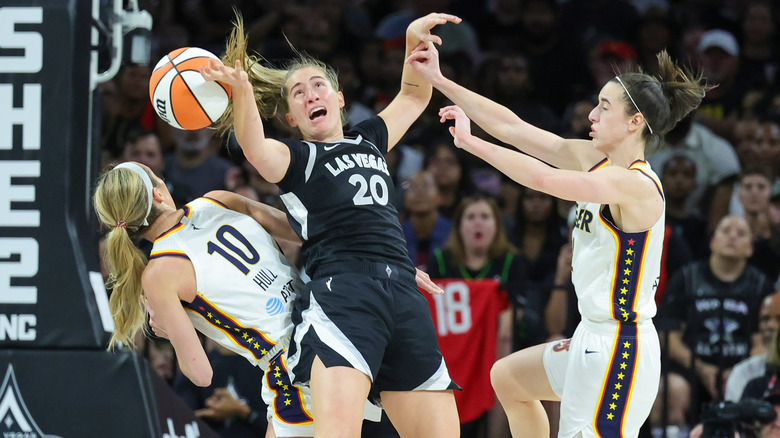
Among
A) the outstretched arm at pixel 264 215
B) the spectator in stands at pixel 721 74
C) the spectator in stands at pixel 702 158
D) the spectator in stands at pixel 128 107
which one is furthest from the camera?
the spectator in stands at pixel 721 74

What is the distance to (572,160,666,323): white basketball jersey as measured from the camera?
4.08m

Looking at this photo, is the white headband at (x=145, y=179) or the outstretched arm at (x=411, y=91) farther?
the outstretched arm at (x=411, y=91)

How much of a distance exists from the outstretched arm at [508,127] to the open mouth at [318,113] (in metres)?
0.55

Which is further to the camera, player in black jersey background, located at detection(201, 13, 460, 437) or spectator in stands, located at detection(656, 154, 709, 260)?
spectator in stands, located at detection(656, 154, 709, 260)

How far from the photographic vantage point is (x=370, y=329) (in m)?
3.96

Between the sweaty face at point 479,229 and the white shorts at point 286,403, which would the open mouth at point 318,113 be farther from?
the sweaty face at point 479,229

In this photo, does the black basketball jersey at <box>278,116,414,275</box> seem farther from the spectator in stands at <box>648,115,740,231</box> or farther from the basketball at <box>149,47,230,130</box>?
the spectator in stands at <box>648,115,740,231</box>

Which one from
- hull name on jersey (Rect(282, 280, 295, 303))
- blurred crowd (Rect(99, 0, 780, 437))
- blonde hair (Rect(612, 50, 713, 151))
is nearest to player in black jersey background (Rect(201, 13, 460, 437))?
hull name on jersey (Rect(282, 280, 295, 303))

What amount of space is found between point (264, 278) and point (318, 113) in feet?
2.41

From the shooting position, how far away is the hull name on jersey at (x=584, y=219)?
419 centimetres

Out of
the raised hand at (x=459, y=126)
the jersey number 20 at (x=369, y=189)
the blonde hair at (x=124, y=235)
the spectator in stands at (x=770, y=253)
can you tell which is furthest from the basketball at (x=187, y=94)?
the spectator in stands at (x=770, y=253)

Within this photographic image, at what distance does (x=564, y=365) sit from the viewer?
168 inches

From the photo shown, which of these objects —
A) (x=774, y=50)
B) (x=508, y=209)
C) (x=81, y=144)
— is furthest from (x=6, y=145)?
(x=774, y=50)

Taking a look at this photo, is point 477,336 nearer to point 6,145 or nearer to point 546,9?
point 6,145
